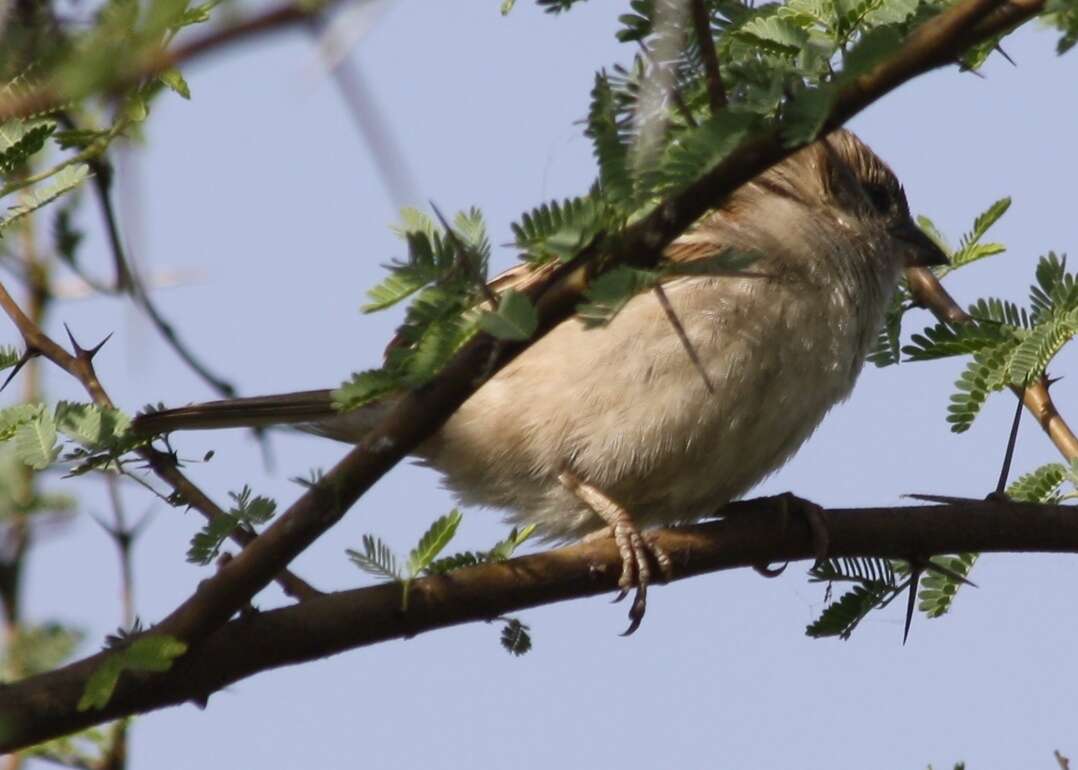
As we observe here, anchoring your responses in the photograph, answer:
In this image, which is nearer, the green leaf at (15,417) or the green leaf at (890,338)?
the green leaf at (15,417)

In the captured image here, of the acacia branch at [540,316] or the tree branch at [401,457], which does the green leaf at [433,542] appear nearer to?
the tree branch at [401,457]

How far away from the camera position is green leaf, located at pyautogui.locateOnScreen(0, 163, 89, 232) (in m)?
→ 3.72

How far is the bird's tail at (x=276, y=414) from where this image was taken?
5160 mm

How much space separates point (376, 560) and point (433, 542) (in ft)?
0.45

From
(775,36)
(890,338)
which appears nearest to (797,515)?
(890,338)

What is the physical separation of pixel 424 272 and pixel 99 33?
A: 1.18m

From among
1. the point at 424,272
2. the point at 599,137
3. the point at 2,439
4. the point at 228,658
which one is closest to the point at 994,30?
the point at 599,137

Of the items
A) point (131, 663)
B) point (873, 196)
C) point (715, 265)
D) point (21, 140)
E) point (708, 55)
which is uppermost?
point (873, 196)

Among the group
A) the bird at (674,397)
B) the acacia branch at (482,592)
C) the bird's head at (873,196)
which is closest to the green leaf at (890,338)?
the bird at (674,397)

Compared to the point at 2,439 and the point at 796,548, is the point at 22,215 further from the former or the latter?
the point at 796,548

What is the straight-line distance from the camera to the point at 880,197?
6086 mm

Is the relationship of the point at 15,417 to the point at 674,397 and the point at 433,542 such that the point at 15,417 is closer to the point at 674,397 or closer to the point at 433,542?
the point at 433,542

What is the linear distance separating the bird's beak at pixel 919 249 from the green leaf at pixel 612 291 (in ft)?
10.7

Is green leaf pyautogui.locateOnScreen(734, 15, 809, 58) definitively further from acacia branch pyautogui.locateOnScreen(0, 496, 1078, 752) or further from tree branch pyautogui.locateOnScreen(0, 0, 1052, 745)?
tree branch pyautogui.locateOnScreen(0, 0, 1052, 745)
